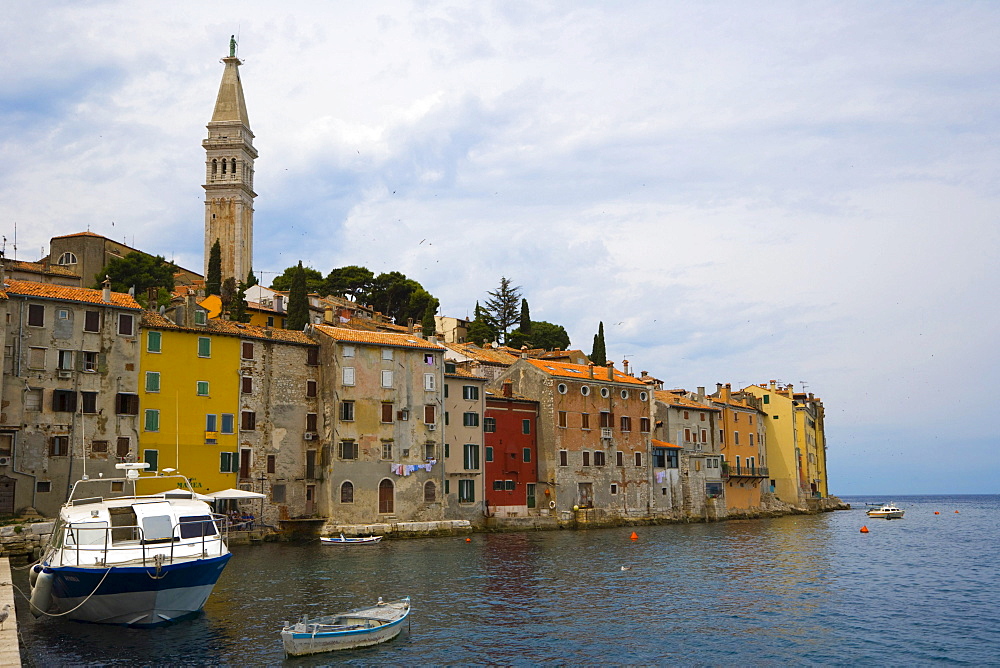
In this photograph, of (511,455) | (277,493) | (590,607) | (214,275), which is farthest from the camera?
(214,275)

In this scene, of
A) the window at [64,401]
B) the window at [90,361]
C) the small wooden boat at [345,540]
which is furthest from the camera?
the small wooden boat at [345,540]

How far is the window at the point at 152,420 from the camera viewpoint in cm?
5078

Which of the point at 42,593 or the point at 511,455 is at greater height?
the point at 511,455

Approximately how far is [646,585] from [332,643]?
1735cm

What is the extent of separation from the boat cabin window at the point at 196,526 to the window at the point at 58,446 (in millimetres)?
22193

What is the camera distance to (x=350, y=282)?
107875 mm

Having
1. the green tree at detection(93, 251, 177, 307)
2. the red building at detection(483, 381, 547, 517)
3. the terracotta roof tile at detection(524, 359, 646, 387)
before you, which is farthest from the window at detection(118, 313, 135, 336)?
the green tree at detection(93, 251, 177, 307)

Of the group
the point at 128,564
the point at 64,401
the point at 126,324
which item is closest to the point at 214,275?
the point at 126,324

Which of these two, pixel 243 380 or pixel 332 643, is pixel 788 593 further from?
pixel 243 380

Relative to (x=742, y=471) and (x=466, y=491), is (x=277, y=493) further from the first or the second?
(x=742, y=471)

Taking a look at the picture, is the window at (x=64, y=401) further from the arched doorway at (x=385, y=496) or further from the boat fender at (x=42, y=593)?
the boat fender at (x=42, y=593)

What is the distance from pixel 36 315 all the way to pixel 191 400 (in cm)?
953

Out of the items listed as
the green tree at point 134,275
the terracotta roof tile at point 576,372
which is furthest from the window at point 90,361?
the green tree at point 134,275

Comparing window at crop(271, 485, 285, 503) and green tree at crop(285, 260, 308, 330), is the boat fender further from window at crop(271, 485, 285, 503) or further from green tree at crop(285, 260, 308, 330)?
green tree at crop(285, 260, 308, 330)
